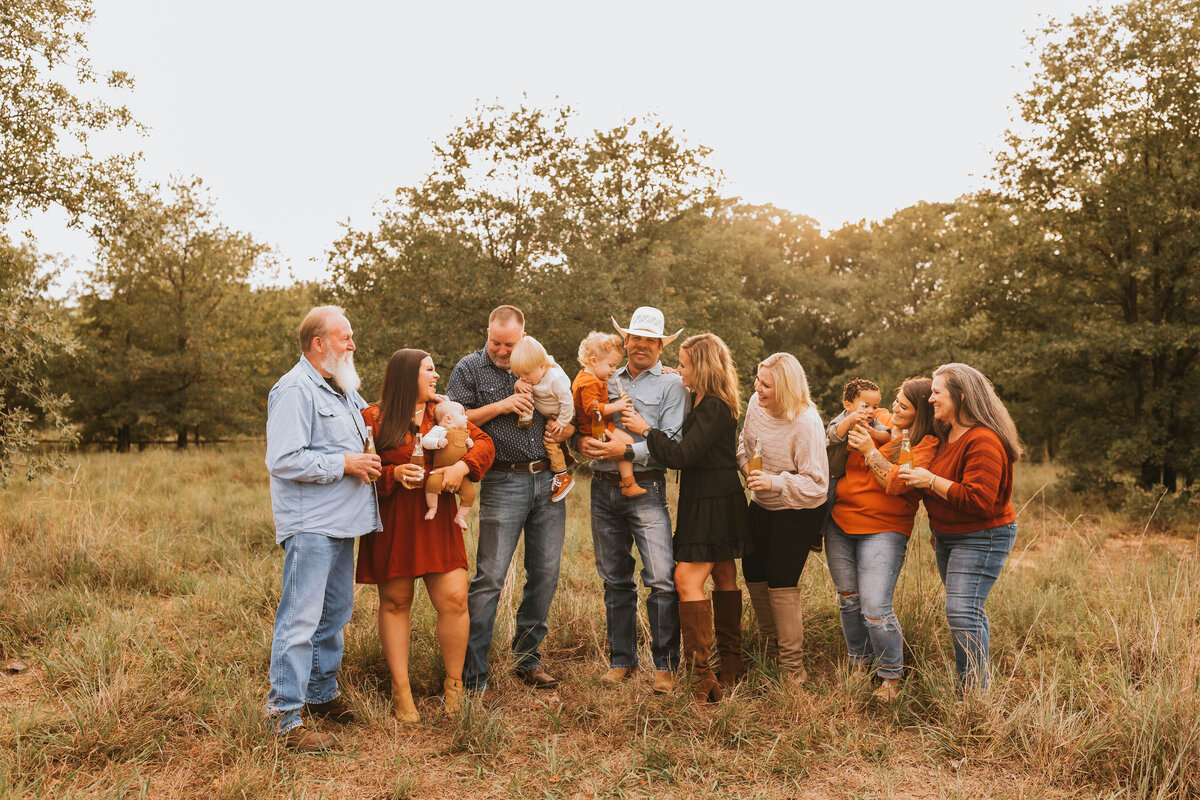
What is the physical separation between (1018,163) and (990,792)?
13.3 metres

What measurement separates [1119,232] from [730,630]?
11.9 metres

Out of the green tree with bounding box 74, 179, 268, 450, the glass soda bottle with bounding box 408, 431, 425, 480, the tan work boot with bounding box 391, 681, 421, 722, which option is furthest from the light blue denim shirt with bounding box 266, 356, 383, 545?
the green tree with bounding box 74, 179, 268, 450

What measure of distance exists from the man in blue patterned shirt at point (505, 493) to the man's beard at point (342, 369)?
0.68 m

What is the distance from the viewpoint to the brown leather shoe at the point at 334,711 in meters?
4.15

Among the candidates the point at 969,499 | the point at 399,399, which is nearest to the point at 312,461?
the point at 399,399

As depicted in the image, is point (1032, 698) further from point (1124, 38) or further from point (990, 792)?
point (1124, 38)

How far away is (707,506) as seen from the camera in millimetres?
4508

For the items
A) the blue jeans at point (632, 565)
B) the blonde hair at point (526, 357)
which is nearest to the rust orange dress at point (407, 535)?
the blonde hair at point (526, 357)

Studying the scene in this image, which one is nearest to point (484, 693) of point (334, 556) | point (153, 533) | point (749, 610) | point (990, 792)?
point (334, 556)

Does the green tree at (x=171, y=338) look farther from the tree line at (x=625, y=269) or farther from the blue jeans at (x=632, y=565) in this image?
the blue jeans at (x=632, y=565)

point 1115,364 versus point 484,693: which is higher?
point 1115,364

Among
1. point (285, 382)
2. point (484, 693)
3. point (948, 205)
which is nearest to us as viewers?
point (285, 382)

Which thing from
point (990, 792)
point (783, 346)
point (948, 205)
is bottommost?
point (990, 792)

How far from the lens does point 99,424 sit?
23891mm
